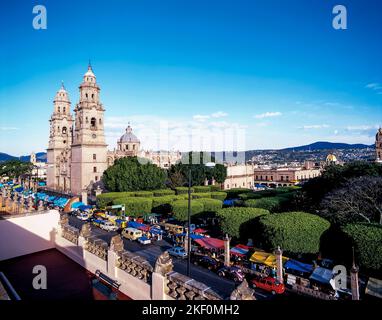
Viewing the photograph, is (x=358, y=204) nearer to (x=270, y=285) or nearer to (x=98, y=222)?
(x=270, y=285)

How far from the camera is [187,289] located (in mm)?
5996

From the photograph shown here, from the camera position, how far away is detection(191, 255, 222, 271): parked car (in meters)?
21.9

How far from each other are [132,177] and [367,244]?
37.0 metres

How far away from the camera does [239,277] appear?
768 inches

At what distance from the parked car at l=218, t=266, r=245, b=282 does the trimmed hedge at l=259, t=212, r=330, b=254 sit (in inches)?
161

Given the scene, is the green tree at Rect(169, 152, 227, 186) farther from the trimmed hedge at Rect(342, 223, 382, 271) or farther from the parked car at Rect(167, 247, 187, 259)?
the trimmed hedge at Rect(342, 223, 382, 271)

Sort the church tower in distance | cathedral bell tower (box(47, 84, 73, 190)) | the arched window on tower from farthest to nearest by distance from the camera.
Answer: the church tower in distance → cathedral bell tower (box(47, 84, 73, 190)) → the arched window on tower

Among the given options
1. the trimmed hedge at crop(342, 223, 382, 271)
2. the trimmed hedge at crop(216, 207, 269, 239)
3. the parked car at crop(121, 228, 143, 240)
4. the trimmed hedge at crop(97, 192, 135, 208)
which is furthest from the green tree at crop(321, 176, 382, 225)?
the trimmed hedge at crop(97, 192, 135, 208)

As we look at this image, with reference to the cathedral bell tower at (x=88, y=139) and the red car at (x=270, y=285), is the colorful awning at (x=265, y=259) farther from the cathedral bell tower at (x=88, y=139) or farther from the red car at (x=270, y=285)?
the cathedral bell tower at (x=88, y=139)

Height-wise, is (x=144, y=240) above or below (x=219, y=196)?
below

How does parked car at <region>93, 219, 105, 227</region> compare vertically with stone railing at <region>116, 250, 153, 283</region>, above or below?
below

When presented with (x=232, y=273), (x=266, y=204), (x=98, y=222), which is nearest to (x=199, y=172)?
(x=266, y=204)

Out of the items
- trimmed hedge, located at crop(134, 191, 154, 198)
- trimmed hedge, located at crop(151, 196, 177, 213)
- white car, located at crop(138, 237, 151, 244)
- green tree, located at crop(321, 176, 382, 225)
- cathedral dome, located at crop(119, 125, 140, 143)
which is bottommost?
white car, located at crop(138, 237, 151, 244)
